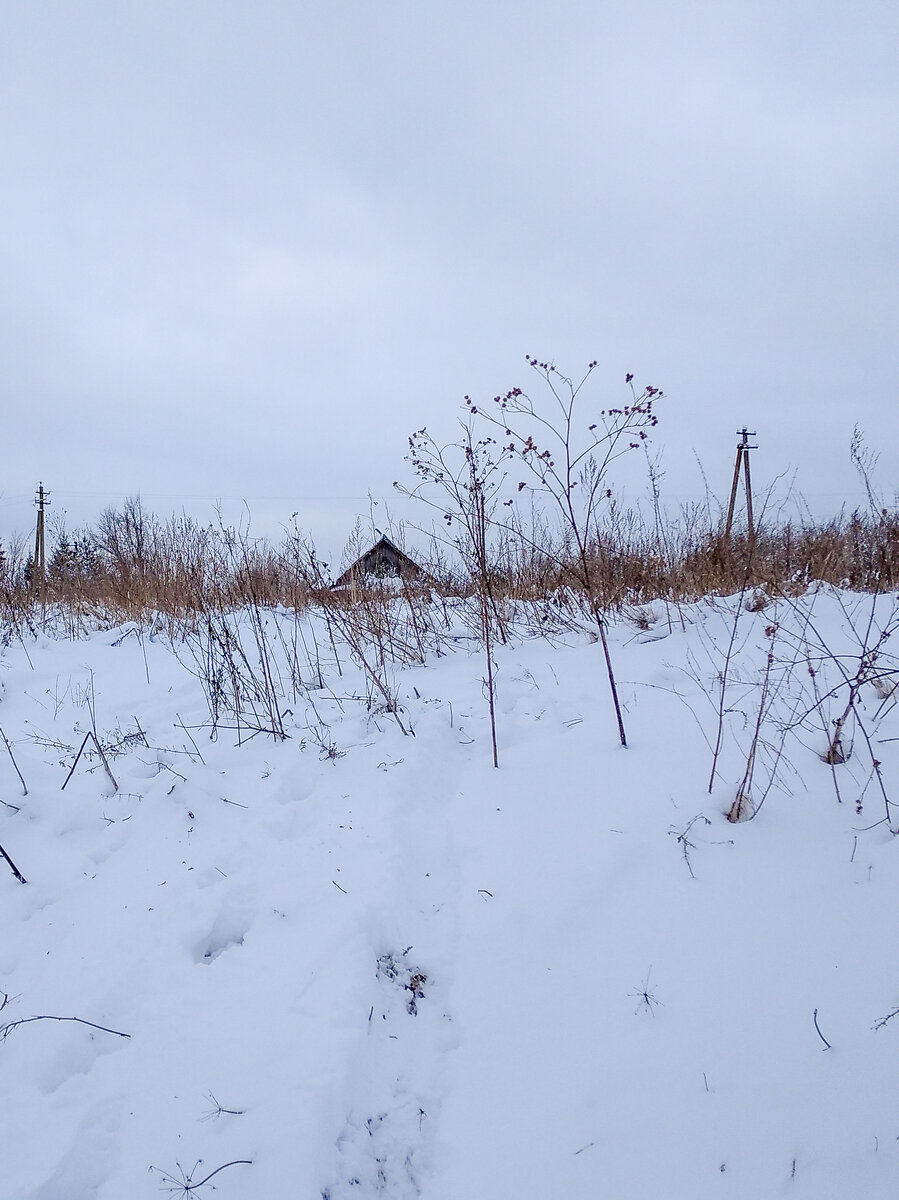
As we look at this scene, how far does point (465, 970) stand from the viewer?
5.52 feet

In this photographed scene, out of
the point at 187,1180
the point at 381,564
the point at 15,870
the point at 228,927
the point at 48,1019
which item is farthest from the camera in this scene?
the point at 381,564

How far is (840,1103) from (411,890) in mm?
1221

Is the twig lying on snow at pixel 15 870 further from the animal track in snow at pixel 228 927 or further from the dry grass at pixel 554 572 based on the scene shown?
the dry grass at pixel 554 572

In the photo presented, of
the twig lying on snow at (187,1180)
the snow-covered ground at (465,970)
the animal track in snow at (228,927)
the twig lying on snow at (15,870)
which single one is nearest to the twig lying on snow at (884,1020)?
the snow-covered ground at (465,970)

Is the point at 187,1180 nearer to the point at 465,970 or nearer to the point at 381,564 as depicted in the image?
the point at 465,970

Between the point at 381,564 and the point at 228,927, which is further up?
the point at 381,564

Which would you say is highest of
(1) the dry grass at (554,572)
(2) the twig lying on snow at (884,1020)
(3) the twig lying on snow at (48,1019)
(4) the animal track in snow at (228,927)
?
(1) the dry grass at (554,572)

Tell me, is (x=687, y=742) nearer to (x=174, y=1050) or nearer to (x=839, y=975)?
(x=839, y=975)

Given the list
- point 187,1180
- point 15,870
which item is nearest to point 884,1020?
point 187,1180

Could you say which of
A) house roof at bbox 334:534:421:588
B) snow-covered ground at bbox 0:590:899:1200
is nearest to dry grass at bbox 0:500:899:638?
house roof at bbox 334:534:421:588

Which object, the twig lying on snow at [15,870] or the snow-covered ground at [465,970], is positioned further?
the twig lying on snow at [15,870]

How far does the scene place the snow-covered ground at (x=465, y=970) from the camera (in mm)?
1175

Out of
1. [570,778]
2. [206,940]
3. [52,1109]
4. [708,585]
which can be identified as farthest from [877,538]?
[52,1109]

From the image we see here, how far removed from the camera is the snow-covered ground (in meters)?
1.17
